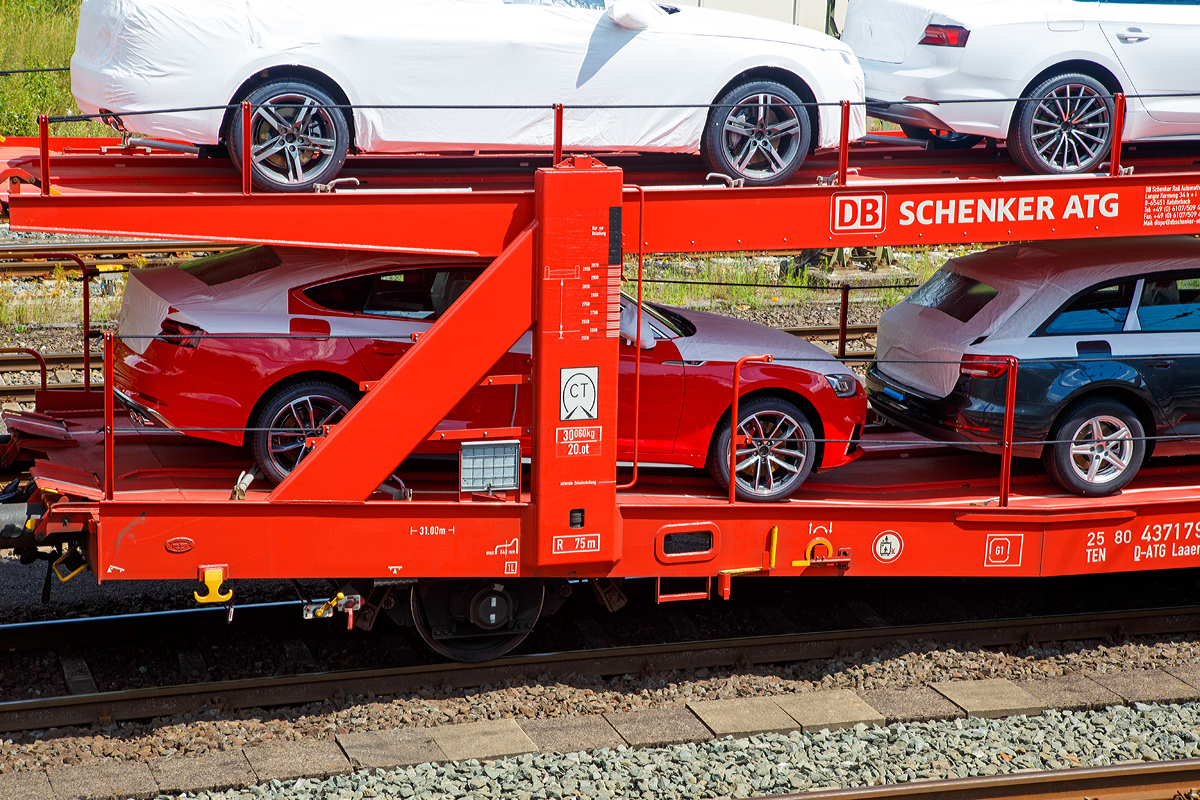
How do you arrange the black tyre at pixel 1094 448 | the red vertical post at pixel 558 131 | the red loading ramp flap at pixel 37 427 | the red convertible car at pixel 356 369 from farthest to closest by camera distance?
1. the black tyre at pixel 1094 448
2. the red loading ramp flap at pixel 37 427
3. the red convertible car at pixel 356 369
4. the red vertical post at pixel 558 131

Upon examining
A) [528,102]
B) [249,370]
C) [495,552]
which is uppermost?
[528,102]

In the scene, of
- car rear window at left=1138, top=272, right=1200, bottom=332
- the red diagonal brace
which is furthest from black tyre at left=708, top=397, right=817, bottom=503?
car rear window at left=1138, top=272, right=1200, bottom=332

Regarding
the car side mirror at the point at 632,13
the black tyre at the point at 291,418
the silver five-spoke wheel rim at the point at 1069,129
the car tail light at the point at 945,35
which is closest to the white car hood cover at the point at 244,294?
the black tyre at the point at 291,418

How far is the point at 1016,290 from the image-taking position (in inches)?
303

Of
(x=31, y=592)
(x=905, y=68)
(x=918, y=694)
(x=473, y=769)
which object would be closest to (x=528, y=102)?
(x=905, y=68)

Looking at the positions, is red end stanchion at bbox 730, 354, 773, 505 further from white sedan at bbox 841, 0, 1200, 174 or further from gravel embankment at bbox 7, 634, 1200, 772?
white sedan at bbox 841, 0, 1200, 174

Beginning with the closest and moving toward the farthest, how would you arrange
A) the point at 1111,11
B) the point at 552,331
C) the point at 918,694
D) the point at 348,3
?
the point at 552,331, the point at 348,3, the point at 918,694, the point at 1111,11

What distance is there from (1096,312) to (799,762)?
3.39 metres

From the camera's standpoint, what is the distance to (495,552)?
21.1 ft

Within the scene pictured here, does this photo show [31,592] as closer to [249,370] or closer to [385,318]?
[249,370]

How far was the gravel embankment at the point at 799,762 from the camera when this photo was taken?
6.02 m

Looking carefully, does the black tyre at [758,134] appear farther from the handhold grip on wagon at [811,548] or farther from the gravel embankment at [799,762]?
the gravel embankment at [799,762]

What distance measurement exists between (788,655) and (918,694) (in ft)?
2.72

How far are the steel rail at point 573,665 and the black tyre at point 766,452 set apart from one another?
106 cm
